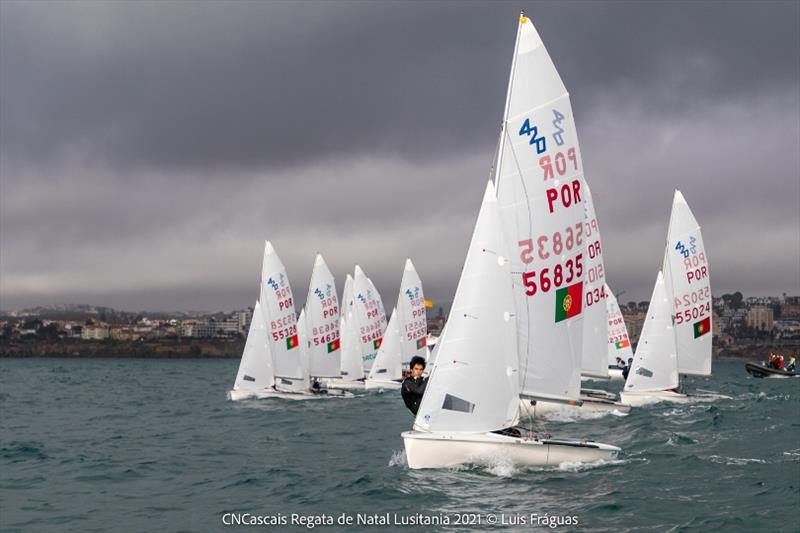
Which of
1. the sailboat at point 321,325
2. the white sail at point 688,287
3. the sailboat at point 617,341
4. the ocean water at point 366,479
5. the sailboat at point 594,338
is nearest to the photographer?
the ocean water at point 366,479

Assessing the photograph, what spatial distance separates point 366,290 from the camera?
180ft

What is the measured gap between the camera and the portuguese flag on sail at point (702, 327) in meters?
37.3

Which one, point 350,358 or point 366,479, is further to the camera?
point 350,358

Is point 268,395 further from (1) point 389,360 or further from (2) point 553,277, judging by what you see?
(2) point 553,277

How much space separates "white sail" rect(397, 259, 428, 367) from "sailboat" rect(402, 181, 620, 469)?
120 feet

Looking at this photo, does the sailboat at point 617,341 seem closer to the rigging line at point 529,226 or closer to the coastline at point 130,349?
the rigging line at point 529,226

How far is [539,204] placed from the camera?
58.5 ft

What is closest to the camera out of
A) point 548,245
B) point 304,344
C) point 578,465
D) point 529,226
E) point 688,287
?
point 578,465

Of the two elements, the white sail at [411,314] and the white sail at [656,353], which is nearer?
the white sail at [656,353]

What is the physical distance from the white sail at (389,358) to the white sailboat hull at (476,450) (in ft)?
114

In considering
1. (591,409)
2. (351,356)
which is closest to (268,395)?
(351,356)

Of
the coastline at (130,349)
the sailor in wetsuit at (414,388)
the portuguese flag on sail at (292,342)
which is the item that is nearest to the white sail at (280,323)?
the portuguese flag on sail at (292,342)

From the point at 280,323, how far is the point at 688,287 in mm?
17426

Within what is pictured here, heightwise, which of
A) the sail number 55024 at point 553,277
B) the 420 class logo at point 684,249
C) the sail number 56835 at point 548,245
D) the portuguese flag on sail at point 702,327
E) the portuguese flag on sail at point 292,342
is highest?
the 420 class logo at point 684,249
